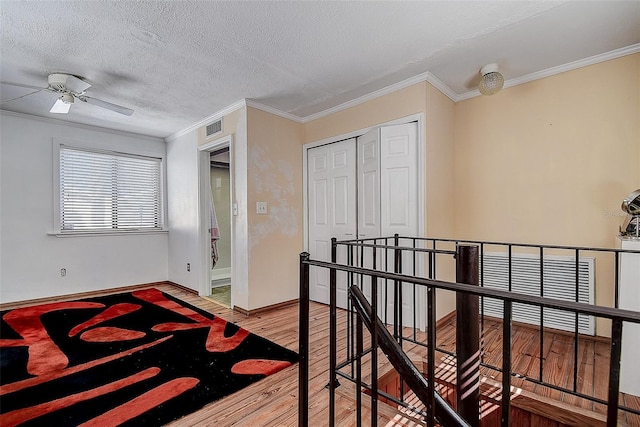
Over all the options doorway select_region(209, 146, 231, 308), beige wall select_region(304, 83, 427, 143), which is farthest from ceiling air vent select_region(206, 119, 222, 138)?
doorway select_region(209, 146, 231, 308)

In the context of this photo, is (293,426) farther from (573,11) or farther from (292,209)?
(573,11)

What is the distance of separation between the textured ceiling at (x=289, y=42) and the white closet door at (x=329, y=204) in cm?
73

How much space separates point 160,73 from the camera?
2707 mm

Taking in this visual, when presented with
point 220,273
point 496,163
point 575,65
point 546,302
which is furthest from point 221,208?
point 546,302

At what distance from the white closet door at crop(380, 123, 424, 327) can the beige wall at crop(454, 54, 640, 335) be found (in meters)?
0.77

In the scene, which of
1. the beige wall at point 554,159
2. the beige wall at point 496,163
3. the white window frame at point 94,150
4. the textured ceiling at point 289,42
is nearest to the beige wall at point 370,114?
the beige wall at point 496,163

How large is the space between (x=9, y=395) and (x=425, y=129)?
3.69 meters

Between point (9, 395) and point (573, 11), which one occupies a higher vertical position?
point (573, 11)

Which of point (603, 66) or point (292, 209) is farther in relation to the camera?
point (292, 209)

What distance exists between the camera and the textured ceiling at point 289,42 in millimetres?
1890

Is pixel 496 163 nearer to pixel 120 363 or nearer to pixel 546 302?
pixel 546 302

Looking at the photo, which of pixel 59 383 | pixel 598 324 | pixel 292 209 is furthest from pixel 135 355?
pixel 598 324

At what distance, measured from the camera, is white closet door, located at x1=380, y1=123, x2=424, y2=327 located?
2855 mm

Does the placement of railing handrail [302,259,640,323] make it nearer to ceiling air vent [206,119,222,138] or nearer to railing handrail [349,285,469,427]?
railing handrail [349,285,469,427]
